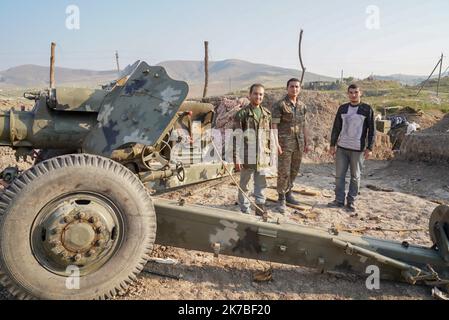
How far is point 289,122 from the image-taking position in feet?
16.8

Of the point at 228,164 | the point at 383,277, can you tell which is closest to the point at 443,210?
the point at 383,277

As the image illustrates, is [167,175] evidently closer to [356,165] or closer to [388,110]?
[356,165]

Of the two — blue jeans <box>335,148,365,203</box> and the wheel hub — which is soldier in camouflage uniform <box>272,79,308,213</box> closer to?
blue jeans <box>335,148,365,203</box>

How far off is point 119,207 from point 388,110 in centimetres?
2005

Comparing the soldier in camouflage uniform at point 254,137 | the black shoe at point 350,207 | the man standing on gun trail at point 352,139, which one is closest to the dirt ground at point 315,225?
the black shoe at point 350,207

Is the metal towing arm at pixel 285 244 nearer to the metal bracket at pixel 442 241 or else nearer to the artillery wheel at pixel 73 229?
the metal bracket at pixel 442 241

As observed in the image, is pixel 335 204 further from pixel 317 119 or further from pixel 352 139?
pixel 317 119

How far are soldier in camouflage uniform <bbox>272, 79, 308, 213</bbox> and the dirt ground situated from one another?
0.50 metres

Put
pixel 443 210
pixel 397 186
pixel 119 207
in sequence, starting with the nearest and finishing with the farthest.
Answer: pixel 119 207 < pixel 443 210 < pixel 397 186

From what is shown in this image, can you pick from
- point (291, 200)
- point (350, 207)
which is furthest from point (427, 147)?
point (291, 200)

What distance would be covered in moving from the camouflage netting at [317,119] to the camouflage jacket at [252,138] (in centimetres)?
488

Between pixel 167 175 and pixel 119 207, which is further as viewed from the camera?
pixel 167 175

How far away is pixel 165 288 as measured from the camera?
2.92 m
